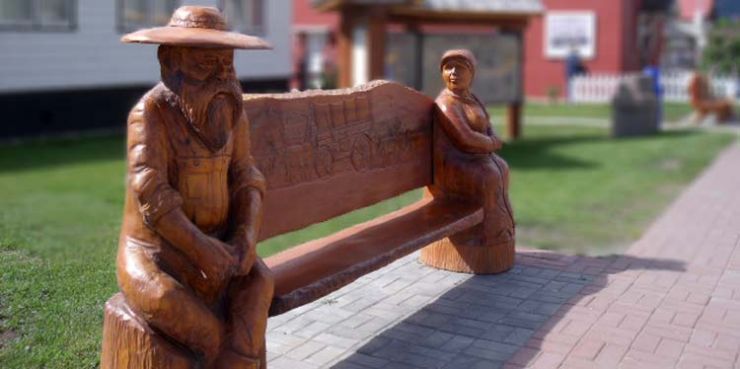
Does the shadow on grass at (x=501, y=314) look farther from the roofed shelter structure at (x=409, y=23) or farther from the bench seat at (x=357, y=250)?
the roofed shelter structure at (x=409, y=23)

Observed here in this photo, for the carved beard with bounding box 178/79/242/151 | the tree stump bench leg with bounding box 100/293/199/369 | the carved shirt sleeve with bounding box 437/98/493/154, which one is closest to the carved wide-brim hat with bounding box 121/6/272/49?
the carved beard with bounding box 178/79/242/151

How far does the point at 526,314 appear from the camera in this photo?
5285mm

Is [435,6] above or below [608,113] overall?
above

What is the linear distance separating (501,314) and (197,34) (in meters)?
2.80

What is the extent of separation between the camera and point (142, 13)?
16.9 metres


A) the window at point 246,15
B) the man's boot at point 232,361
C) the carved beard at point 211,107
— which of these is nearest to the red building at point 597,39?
the window at point 246,15

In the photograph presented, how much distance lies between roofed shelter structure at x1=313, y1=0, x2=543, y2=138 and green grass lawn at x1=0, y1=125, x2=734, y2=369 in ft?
5.00

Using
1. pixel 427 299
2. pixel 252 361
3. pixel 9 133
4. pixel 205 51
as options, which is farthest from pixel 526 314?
pixel 9 133

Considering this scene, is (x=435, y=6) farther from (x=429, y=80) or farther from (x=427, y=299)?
(x=427, y=299)

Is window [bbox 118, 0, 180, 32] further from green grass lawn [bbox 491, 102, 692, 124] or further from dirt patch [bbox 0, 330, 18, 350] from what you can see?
dirt patch [bbox 0, 330, 18, 350]

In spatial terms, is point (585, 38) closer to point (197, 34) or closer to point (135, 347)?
point (197, 34)

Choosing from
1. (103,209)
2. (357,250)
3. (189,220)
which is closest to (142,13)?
(103,209)

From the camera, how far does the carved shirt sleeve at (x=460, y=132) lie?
5.94m

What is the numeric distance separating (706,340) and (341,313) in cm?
209
